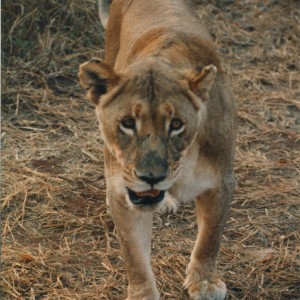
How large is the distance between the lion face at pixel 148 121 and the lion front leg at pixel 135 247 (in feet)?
0.71

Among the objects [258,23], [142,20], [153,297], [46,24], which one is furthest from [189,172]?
[258,23]

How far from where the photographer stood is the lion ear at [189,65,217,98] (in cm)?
343

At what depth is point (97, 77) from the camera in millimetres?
3465

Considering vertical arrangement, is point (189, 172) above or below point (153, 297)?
above

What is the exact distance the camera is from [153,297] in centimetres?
377

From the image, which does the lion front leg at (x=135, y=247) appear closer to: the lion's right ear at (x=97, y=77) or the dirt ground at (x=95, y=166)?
the dirt ground at (x=95, y=166)

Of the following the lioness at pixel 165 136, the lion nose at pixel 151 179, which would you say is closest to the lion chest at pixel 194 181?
the lioness at pixel 165 136

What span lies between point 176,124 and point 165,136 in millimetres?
78

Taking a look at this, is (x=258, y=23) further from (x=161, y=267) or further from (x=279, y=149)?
(x=161, y=267)

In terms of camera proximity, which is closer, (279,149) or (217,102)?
(217,102)

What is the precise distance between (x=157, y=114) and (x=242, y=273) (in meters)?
1.20

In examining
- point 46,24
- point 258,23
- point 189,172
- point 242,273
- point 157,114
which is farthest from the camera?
point 258,23

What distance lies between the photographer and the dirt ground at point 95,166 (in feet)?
13.7

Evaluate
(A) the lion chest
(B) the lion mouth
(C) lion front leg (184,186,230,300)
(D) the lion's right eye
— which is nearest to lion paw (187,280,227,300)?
(C) lion front leg (184,186,230,300)
